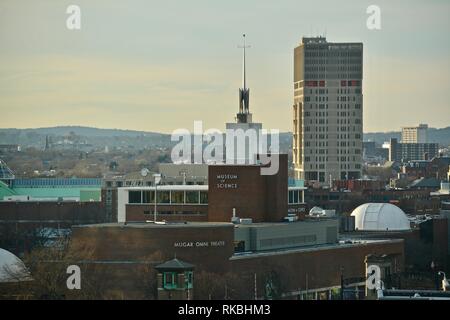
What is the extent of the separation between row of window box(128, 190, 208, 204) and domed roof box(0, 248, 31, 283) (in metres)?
15.6

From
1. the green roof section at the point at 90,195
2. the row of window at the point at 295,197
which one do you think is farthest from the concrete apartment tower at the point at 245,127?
the green roof section at the point at 90,195

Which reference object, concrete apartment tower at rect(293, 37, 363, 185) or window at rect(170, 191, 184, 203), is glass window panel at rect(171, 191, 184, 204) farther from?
concrete apartment tower at rect(293, 37, 363, 185)

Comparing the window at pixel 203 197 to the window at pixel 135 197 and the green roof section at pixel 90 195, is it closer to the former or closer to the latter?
the window at pixel 135 197

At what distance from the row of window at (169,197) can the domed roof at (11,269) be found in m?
15.6

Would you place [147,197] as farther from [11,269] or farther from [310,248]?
[11,269]

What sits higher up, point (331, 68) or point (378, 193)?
point (331, 68)

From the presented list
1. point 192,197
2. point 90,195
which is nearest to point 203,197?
point 192,197

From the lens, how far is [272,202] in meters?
61.1

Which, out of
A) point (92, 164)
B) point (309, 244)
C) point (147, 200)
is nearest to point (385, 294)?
point (309, 244)

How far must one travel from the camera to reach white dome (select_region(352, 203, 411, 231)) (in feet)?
250

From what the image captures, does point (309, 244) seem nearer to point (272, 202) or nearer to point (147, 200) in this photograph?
Answer: point (272, 202)
